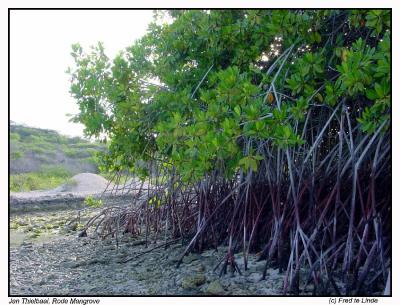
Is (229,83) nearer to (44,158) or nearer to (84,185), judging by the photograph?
(84,185)

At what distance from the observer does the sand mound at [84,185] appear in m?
10.1

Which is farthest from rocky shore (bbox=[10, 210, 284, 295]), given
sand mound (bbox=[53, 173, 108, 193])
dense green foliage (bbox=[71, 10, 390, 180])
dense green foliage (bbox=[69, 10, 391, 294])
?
sand mound (bbox=[53, 173, 108, 193])

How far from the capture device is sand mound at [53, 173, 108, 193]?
1015cm

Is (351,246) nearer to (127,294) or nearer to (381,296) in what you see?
(381,296)

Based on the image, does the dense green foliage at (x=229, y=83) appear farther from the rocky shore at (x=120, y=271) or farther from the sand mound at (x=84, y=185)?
the sand mound at (x=84, y=185)

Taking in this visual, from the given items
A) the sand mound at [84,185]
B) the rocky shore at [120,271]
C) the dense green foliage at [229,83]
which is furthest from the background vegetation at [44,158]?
the dense green foliage at [229,83]

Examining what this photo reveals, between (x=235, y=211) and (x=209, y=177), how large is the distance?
535mm

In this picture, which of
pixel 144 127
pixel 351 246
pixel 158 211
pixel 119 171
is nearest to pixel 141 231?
pixel 158 211

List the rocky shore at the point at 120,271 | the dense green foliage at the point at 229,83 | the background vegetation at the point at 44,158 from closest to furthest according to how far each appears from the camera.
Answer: the dense green foliage at the point at 229,83 < the rocky shore at the point at 120,271 < the background vegetation at the point at 44,158

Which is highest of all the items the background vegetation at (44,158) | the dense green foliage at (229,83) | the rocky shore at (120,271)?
the dense green foliage at (229,83)

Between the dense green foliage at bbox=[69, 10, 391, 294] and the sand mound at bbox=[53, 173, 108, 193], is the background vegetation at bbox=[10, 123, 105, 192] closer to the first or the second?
the sand mound at bbox=[53, 173, 108, 193]

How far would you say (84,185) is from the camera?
1053 centimetres

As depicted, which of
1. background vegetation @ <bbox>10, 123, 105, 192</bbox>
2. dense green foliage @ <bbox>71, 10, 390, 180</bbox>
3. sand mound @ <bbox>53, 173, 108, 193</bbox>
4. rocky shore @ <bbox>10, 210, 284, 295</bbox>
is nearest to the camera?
dense green foliage @ <bbox>71, 10, 390, 180</bbox>

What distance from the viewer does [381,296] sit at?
2.23 metres
